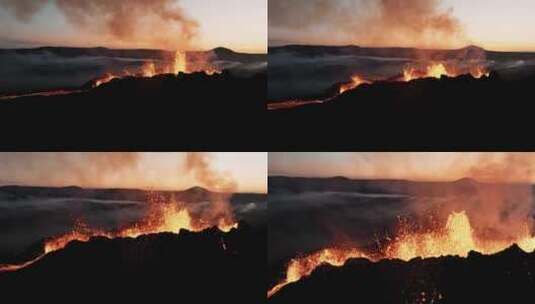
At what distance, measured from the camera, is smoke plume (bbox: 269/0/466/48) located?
8.59 feet

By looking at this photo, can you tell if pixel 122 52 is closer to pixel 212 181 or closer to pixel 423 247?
pixel 212 181

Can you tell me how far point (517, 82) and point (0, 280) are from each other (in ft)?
7.56

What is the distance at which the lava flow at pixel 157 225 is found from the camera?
263cm

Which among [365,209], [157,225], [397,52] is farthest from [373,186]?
[157,225]

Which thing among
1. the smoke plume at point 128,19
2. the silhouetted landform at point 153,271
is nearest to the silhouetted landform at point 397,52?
the smoke plume at point 128,19

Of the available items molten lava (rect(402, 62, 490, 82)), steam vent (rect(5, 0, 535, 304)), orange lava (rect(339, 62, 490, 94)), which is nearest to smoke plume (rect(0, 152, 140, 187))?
steam vent (rect(5, 0, 535, 304))

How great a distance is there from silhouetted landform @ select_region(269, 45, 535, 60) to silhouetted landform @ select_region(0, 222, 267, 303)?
2.48 ft

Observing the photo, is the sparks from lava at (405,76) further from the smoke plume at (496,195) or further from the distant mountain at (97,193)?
the distant mountain at (97,193)

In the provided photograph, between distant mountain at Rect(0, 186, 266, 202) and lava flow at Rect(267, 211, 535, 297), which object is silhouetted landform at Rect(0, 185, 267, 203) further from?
lava flow at Rect(267, 211, 535, 297)

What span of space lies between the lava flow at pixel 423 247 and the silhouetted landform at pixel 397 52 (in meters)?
0.65

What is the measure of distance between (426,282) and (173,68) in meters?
1.37

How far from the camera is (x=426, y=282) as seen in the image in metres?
2.62

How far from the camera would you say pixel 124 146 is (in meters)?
2.65

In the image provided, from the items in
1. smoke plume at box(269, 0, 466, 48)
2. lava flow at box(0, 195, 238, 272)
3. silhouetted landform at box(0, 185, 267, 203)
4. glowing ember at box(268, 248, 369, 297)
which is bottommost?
glowing ember at box(268, 248, 369, 297)
